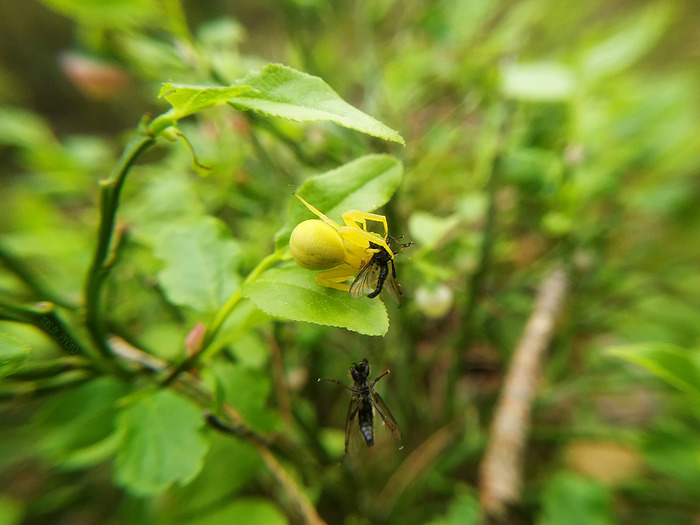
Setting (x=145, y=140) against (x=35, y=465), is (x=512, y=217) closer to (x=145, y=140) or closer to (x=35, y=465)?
(x=145, y=140)

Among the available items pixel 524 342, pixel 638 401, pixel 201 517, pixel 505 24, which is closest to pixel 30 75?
pixel 505 24

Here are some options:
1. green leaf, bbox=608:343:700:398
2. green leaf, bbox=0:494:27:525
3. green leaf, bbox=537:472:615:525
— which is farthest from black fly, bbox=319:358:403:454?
green leaf, bbox=0:494:27:525

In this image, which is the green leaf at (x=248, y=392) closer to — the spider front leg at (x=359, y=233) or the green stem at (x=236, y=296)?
the green stem at (x=236, y=296)

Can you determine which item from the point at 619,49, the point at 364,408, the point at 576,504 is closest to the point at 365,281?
the point at 364,408

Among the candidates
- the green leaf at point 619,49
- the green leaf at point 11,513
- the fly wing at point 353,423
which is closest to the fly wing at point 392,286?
the fly wing at point 353,423

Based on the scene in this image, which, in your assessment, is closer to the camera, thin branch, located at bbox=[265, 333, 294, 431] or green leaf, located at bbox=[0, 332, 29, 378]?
green leaf, located at bbox=[0, 332, 29, 378]

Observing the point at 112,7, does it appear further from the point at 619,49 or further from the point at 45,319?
the point at 619,49

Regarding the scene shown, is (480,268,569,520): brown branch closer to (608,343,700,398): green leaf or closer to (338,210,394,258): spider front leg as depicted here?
(608,343,700,398): green leaf
